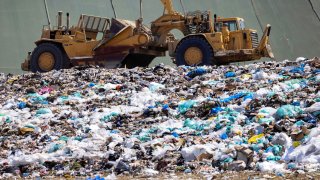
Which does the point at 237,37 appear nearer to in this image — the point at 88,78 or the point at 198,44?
the point at 198,44

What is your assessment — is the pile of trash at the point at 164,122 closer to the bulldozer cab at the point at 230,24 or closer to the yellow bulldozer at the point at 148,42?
the yellow bulldozer at the point at 148,42

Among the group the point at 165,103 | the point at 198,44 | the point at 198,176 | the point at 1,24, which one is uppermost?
the point at 1,24

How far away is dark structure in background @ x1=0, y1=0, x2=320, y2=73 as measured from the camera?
16609mm

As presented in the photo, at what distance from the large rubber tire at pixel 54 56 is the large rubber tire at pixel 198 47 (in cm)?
279

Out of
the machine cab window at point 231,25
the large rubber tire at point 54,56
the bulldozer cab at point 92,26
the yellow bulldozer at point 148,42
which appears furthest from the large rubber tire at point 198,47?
the large rubber tire at point 54,56

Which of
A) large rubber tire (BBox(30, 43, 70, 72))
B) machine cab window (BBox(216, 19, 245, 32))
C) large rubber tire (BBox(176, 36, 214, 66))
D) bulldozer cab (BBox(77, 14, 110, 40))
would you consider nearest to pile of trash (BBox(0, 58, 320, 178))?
large rubber tire (BBox(176, 36, 214, 66))

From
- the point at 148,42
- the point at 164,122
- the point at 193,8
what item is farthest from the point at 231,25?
the point at 193,8

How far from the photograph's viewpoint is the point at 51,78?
10.9 meters

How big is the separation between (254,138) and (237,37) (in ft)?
20.7

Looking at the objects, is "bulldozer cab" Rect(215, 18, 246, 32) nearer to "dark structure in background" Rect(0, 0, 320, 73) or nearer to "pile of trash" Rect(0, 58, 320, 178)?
"pile of trash" Rect(0, 58, 320, 178)

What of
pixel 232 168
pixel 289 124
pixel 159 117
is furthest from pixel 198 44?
pixel 232 168

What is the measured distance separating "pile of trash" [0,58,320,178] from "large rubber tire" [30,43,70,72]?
2.21 m

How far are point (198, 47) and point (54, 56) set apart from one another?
3499mm

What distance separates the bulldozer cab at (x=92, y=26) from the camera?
13277 millimetres
